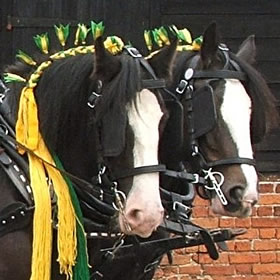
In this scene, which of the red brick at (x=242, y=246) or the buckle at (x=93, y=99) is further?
the red brick at (x=242, y=246)

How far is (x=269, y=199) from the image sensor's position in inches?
251

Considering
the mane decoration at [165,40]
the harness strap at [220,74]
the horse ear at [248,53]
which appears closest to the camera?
the harness strap at [220,74]

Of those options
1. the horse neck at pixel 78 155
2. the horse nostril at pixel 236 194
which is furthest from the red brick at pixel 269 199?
the horse neck at pixel 78 155

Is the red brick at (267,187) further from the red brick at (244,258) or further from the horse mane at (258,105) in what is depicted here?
the horse mane at (258,105)

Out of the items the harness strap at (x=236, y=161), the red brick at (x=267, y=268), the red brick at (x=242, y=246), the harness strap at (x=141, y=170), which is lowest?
the red brick at (x=267, y=268)

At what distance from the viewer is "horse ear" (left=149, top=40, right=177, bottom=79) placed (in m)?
3.86

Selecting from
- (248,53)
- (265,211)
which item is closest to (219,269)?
(265,211)

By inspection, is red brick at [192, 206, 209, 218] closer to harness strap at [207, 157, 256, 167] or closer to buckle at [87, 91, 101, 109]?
harness strap at [207, 157, 256, 167]

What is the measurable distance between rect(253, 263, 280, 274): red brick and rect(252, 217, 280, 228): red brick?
24 cm

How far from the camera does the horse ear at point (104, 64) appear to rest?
363 cm

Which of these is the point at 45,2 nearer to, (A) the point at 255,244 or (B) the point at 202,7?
(B) the point at 202,7

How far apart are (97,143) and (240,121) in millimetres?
713

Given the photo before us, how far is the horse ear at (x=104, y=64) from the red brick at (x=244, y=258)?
2907 mm

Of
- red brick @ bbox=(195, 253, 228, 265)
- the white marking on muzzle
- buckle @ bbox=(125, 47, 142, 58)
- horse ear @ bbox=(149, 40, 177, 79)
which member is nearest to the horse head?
horse ear @ bbox=(149, 40, 177, 79)
